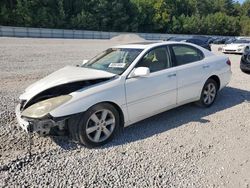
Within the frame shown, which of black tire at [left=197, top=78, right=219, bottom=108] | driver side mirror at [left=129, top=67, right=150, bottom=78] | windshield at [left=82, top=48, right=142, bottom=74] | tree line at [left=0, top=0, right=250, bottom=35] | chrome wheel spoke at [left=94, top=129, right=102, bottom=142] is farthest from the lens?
tree line at [left=0, top=0, right=250, bottom=35]

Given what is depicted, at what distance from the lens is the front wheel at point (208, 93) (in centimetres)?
594

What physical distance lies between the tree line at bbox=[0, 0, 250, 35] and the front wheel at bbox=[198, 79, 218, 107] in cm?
4552

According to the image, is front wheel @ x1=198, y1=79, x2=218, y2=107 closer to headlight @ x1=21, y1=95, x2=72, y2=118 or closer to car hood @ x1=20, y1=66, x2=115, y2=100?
car hood @ x1=20, y1=66, x2=115, y2=100

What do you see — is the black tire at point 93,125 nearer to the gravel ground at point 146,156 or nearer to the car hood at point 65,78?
the gravel ground at point 146,156

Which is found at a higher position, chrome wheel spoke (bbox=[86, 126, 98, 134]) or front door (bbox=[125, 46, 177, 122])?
front door (bbox=[125, 46, 177, 122])

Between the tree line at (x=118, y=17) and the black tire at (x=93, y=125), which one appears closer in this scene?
the black tire at (x=93, y=125)

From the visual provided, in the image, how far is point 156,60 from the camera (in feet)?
16.7

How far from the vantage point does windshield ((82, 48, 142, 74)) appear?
4.69 metres

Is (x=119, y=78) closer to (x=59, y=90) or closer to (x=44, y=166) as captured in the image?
(x=59, y=90)

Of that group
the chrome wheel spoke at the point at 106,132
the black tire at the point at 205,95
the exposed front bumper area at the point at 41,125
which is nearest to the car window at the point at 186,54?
the black tire at the point at 205,95

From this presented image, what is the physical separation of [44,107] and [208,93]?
361cm

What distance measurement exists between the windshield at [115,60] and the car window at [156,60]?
0.17m

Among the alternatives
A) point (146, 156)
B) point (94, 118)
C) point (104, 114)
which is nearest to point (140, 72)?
point (104, 114)

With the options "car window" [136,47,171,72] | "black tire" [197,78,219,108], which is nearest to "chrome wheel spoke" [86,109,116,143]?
"car window" [136,47,171,72]
